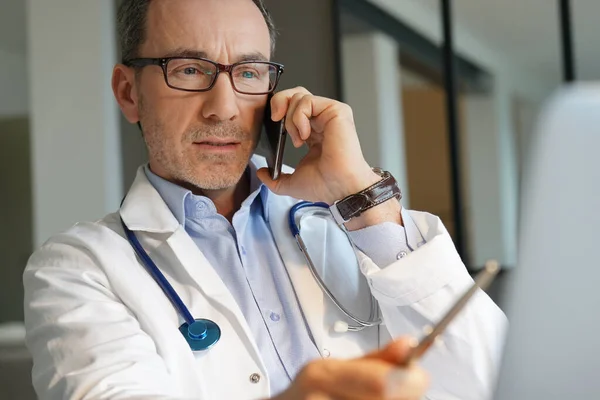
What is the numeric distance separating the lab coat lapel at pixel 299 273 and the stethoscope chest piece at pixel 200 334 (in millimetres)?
188

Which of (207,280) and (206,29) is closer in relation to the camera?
(207,280)

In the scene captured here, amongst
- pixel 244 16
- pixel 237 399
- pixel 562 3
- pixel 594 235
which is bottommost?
pixel 237 399

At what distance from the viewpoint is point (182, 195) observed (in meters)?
1.43

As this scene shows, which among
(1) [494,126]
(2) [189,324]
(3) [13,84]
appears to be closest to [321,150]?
(2) [189,324]

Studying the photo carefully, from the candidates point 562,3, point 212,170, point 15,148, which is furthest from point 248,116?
point 15,148

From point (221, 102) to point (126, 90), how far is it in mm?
314

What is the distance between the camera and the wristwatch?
132 cm

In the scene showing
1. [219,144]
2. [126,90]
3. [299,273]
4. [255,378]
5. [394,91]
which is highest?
[394,91]

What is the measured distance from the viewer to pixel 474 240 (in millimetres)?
3789

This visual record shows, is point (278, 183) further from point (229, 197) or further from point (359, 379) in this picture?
point (359, 379)

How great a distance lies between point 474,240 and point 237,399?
8.97ft

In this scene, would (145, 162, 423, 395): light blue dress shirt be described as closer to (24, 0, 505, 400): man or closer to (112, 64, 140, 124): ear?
(24, 0, 505, 400): man

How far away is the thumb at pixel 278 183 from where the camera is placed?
4.75ft

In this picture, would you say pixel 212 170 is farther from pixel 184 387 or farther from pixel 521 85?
pixel 521 85
